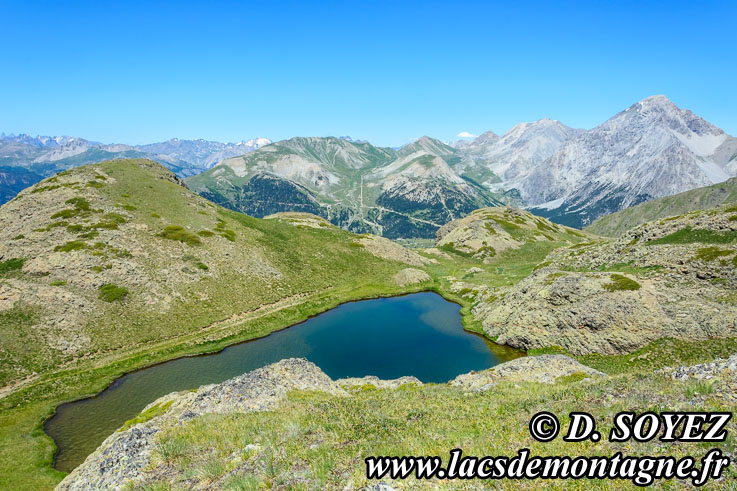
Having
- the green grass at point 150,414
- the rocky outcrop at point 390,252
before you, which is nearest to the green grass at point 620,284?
the green grass at point 150,414

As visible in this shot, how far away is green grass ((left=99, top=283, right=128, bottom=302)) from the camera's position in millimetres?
71188

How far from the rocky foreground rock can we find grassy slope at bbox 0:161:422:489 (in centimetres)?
1401

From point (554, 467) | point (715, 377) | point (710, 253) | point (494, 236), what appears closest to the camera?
point (554, 467)

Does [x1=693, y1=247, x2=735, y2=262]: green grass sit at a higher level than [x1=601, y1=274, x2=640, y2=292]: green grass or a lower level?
higher

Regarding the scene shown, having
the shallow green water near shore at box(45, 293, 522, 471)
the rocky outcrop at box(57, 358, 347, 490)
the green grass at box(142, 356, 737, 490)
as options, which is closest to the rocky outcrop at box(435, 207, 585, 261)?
the shallow green water near shore at box(45, 293, 522, 471)

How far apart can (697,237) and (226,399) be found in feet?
294

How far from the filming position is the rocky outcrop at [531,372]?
129 ft

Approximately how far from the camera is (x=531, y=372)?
4181cm

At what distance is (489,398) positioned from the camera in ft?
91.7

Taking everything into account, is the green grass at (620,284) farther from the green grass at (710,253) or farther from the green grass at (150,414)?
the green grass at (150,414)

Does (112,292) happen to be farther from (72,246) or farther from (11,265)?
(11,265)

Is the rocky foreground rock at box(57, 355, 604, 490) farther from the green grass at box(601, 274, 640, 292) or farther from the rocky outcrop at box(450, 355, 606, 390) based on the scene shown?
the green grass at box(601, 274, 640, 292)

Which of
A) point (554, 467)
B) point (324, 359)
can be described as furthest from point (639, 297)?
point (554, 467)

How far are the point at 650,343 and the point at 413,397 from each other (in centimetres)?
4193
